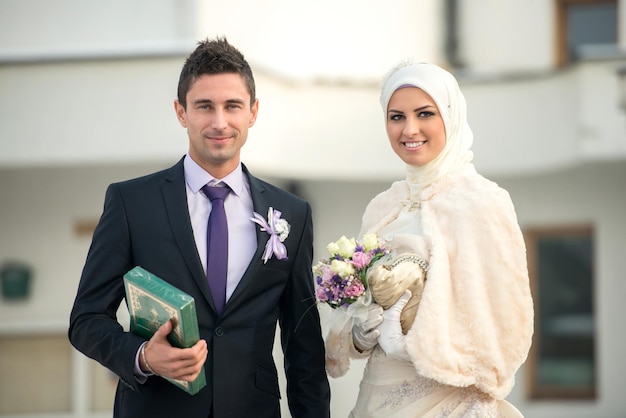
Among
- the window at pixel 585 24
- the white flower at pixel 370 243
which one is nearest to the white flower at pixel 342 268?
the white flower at pixel 370 243

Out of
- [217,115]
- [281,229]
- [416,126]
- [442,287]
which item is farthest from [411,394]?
[217,115]

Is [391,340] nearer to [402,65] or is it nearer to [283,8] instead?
[402,65]

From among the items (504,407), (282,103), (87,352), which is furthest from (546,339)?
(87,352)

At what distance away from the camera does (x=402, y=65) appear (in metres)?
4.68

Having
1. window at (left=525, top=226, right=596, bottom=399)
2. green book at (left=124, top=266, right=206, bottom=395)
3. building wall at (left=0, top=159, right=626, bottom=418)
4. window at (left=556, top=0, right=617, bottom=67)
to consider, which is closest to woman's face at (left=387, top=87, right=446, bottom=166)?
green book at (left=124, top=266, right=206, bottom=395)

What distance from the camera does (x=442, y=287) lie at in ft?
14.4

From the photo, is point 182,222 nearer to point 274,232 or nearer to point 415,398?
point 274,232

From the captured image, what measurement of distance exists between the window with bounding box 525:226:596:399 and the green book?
870 cm

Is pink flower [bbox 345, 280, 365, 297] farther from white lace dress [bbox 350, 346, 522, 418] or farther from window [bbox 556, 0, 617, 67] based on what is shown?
window [bbox 556, 0, 617, 67]

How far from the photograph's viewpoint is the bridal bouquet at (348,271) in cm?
436

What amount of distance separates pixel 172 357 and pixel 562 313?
9011mm

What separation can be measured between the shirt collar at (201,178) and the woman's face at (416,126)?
0.62m

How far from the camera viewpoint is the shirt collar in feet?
14.6

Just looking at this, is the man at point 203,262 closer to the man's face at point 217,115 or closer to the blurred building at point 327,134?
the man's face at point 217,115
